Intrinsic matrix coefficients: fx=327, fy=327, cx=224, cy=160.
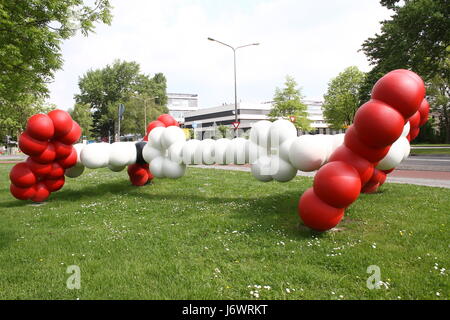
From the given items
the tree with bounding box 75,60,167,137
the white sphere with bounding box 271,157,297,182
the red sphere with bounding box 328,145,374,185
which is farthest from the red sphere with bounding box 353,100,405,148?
the tree with bounding box 75,60,167,137

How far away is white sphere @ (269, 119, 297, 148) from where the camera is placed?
657 centimetres

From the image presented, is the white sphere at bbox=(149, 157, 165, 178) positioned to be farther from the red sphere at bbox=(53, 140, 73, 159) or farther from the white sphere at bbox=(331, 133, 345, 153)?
the white sphere at bbox=(331, 133, 345, 153)

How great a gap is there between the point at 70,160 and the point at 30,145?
1127 mm

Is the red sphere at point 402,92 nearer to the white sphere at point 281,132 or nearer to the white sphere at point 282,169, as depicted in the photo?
the white sphere at point 281,132

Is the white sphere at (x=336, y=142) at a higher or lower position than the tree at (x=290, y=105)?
lower

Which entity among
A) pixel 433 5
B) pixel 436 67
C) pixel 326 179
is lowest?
pixel 326 179

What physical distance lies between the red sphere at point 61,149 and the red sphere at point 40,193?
89 cm

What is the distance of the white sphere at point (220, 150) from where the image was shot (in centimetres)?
793

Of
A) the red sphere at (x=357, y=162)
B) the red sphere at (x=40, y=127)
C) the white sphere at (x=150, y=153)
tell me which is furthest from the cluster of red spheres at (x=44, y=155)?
the red sphere at (x=357, y=162)

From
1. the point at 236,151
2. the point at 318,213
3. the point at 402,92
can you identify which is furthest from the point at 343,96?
the point at 318,213

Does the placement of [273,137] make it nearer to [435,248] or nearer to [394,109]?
[394,109]

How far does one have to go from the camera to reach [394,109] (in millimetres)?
4816
